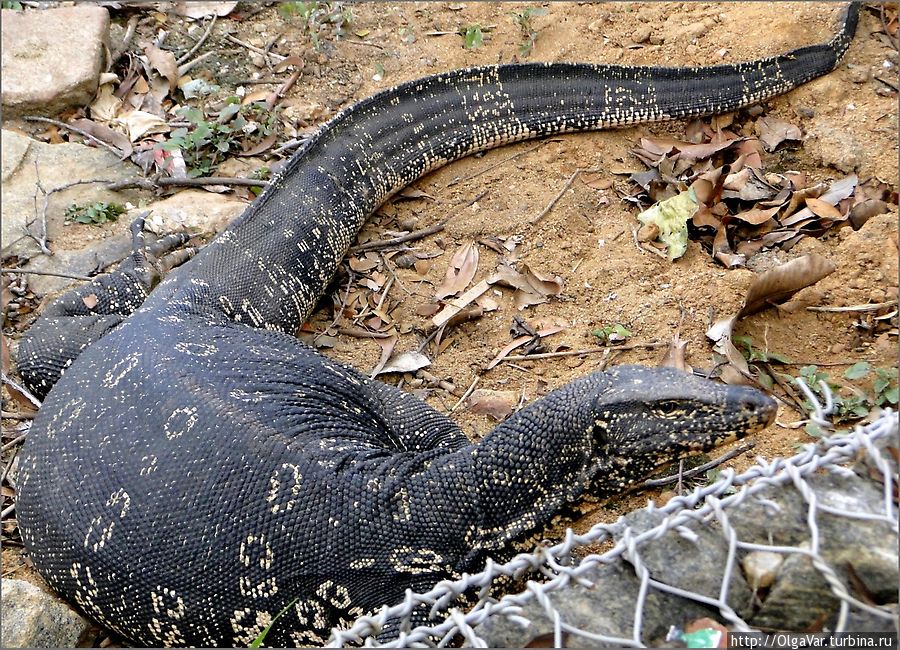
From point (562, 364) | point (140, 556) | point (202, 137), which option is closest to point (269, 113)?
point (202, 137)

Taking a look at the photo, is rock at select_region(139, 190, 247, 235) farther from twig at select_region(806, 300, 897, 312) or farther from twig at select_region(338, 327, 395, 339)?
twig at select_region(806, 300, 897, 312)

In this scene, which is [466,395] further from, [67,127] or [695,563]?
[67,127]

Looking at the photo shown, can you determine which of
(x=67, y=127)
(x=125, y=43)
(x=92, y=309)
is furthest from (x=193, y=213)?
(x=125, y=43)

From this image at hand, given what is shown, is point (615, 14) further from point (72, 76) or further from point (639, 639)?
point (639, 639)

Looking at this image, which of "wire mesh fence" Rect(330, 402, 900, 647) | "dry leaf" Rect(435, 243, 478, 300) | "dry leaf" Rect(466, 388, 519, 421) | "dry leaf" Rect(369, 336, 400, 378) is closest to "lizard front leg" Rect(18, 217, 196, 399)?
"dry leaf" Rect(369, 336, 400, 378)

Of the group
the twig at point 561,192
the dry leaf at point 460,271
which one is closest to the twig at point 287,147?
the dry leaf at point 460,271

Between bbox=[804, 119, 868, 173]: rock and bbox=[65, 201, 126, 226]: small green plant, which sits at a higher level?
bbox=[804, 119, 868, 173]: rock
